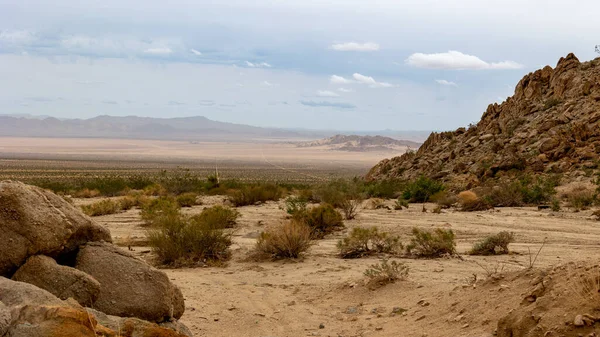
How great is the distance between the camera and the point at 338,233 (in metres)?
16.3

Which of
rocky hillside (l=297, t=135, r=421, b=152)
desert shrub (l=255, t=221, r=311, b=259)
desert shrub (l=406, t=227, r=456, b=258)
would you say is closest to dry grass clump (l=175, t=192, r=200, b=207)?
desert shrub (l=255, t=221, r=311, b=259)

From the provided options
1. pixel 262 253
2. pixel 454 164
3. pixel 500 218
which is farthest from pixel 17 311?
pixel 454 164

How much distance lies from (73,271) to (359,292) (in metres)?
5.08

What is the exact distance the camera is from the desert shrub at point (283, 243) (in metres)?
12.9

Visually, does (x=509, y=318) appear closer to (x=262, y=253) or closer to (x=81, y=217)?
(x=81, y=217)

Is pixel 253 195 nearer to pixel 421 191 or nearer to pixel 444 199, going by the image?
pixel 421 191

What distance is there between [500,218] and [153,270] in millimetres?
14160

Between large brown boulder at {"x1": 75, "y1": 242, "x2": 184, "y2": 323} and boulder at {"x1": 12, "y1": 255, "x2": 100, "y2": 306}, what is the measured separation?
0.23 m

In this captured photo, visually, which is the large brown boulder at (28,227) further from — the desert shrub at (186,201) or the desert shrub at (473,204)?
the desert shrub at (186,201)

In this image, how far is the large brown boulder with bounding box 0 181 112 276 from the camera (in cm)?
604

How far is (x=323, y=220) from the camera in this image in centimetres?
1667

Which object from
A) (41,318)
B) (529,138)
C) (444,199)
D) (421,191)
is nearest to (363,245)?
(41,318)

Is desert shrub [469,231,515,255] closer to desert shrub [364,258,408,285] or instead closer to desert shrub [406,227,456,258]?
desert shrub [406,227,456,258]

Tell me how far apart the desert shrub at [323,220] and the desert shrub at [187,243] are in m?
3.20
